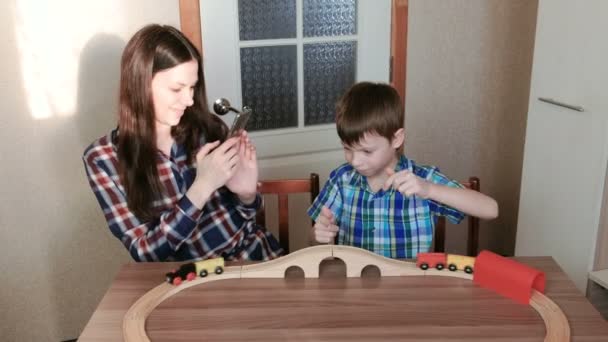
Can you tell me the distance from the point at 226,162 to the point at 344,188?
31cm

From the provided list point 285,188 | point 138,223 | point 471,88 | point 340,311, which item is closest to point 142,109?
point 138,223

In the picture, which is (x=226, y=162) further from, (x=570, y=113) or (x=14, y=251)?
(x=570, y=113)

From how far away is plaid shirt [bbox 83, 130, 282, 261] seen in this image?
134 centimetres

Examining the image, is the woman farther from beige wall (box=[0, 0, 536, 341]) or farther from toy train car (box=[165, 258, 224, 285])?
beige wall (box=[0, 0, 536, 341])

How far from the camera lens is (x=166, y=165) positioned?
1460 mm

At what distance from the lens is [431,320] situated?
1.03 m

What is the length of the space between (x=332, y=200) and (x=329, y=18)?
91 cm

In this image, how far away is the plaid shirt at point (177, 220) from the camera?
1.34m

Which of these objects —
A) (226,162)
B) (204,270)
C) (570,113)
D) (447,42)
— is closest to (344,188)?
(226,162)

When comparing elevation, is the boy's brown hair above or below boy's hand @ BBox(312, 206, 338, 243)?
above

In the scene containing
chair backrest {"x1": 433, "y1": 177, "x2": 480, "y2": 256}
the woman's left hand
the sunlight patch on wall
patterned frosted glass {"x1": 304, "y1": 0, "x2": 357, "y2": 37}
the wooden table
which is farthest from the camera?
patterned frosted glass {"x1": 304, "y1": 0, "x2": 357, "y2": 37}

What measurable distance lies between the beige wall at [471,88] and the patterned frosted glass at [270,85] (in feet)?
1.51

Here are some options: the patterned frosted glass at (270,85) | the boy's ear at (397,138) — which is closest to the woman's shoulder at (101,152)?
the boy's ear at (397,138)

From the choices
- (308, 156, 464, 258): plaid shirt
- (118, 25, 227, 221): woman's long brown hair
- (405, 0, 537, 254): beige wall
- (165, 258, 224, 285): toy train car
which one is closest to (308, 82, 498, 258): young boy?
(308, 156, 464, 258): plaid shirt
